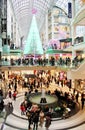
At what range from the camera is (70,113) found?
70.4 feet

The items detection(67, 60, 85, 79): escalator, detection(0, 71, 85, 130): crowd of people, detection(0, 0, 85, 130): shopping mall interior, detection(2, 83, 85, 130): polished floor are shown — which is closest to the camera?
detection(0, 71, 85, 130): crowd of people

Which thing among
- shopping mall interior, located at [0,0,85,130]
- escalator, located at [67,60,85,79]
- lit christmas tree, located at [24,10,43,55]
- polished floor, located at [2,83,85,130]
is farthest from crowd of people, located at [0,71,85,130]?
lit christmas tree, located at [24,10,43,55]

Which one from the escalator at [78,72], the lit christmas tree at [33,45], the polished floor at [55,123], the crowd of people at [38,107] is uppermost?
the lit christmas tree at [33,45]

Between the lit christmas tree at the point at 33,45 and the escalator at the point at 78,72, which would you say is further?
the lit christmas tree at the point at 33,45

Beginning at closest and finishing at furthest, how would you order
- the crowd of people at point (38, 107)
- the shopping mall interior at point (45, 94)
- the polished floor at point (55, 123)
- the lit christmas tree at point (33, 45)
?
the crowd of people at point (38, 107), the polished floor at point (55, 123), the shopping mall interior at point (45, 94), the lit christmas tree at point (33, 45)

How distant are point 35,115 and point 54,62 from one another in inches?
536

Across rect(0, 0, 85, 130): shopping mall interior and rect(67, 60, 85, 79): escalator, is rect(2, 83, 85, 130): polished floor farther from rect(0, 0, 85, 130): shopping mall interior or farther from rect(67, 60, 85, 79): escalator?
rect(67, 60, 85, 79): escalator

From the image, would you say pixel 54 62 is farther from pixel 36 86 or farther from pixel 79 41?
pixel 36 86

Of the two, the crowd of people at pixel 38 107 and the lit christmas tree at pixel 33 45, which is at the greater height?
the lit christmas tree at pixel 33 45

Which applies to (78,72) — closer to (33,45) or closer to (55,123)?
(55,123)

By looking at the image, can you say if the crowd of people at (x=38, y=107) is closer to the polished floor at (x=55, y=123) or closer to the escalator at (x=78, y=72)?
the polished floor at (x=55, y=123)

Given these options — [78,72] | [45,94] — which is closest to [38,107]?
[78,72]

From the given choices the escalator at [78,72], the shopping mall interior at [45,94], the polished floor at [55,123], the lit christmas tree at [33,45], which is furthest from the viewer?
the lit christmas tree at [33,45]

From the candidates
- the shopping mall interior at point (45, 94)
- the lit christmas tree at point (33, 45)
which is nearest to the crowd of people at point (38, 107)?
the shopping mall interior at point (45, 94)
